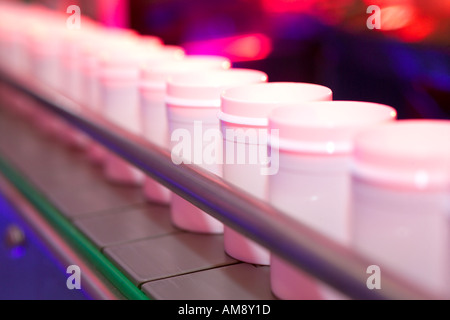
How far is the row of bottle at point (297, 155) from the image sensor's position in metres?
0.70

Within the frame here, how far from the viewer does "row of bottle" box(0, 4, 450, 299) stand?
2.29 ft

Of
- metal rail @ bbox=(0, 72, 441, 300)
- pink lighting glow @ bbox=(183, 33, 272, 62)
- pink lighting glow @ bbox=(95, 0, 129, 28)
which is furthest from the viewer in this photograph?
pink lighting glow @ bbox=(95, 0, 129, 28)

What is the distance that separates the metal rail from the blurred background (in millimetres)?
1798

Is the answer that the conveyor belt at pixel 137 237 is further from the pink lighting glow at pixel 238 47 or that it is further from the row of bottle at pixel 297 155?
the pink lighting glow at pixel 238 47

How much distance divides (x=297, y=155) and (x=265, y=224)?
114 mm

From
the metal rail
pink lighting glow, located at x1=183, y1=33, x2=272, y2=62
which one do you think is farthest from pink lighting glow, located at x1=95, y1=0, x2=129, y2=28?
the metal rail

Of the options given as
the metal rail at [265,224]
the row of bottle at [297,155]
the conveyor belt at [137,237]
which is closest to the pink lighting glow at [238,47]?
the conveyor belt at [137,237]

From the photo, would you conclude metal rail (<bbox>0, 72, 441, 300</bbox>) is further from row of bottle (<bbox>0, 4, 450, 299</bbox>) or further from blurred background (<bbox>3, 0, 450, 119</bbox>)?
blurred background (<bbox>3, 0, 450, 119</bbox>)

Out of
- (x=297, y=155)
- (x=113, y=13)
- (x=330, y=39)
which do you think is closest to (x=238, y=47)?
(x=330, y=39)

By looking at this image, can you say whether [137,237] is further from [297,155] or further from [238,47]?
[238,47]

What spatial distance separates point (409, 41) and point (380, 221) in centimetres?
212

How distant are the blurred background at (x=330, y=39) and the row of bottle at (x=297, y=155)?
1469mm

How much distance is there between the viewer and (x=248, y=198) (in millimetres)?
815

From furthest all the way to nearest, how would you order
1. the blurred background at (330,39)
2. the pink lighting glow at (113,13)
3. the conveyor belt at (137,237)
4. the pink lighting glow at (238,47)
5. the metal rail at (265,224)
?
the pink lighting glow at (113,13) → the pink lighting glow at (238,47) → the blurred background at (330,39) → the conveyor belt at (137,237) → the metal rail at (265,224)
